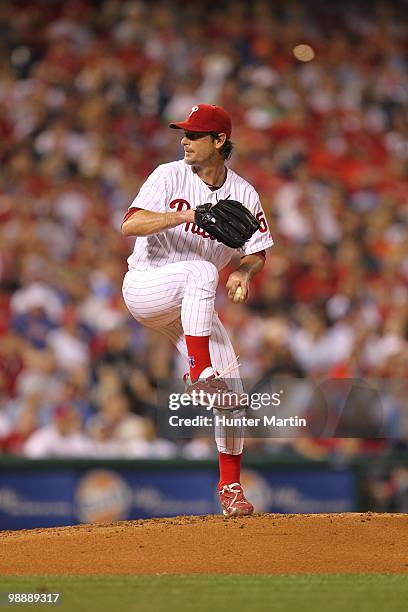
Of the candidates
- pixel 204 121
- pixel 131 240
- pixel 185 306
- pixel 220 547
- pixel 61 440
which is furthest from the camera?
pixel 131 240

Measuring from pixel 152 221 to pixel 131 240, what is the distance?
531 centimetres

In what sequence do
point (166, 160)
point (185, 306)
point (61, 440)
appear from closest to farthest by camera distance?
point (185, 306) < point (61, 440) < point (166, 160)

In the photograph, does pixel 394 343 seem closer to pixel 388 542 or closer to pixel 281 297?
pixel 281 297

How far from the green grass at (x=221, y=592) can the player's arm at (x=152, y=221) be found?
141 cm

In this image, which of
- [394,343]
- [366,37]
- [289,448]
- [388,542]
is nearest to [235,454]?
[388,542]

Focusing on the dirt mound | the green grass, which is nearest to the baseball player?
the dirt mound

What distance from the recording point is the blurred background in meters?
7.32

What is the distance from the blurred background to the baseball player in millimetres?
1409

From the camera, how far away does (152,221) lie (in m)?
4.71

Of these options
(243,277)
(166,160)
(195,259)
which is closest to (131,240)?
(166,160)

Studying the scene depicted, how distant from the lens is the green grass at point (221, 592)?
3707 millimetres

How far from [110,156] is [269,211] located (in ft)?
5.74

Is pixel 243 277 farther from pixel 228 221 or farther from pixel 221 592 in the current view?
pixel 221 592

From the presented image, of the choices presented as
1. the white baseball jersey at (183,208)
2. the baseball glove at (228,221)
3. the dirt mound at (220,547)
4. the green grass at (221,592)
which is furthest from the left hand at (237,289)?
the green grass at (221,592)
